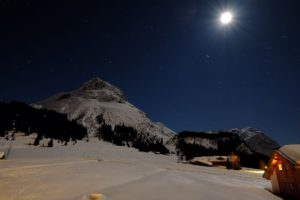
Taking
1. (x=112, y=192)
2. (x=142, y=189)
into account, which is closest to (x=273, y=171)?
(x=142, y=189)

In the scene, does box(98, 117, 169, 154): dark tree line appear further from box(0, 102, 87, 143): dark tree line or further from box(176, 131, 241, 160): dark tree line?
box(0, 102, 87, 143): dark tree line

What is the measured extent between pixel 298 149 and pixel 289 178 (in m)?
2.47

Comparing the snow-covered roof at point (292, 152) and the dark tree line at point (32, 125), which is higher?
the dark tree line at point (32, 125)

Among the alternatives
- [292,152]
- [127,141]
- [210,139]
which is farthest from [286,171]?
[210,139]

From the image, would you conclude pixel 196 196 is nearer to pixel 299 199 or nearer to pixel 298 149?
pixel 299 199

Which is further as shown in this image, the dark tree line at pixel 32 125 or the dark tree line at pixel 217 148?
the dark tree line at pixel 32 125

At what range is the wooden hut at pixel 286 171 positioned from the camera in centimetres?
1840

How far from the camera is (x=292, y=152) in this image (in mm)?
19672

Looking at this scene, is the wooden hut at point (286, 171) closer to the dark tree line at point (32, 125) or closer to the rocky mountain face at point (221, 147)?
the rocky mountain face at point (221, 147)

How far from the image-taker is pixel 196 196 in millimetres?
16000

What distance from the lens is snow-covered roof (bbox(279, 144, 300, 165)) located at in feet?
61.0

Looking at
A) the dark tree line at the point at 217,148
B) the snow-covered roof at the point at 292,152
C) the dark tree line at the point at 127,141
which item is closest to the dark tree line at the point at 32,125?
the dark tree line at the point at 127,141

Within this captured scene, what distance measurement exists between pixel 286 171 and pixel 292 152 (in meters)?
1.63

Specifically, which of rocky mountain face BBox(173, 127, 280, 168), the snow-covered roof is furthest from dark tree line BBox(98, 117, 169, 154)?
the snow-covered roof
